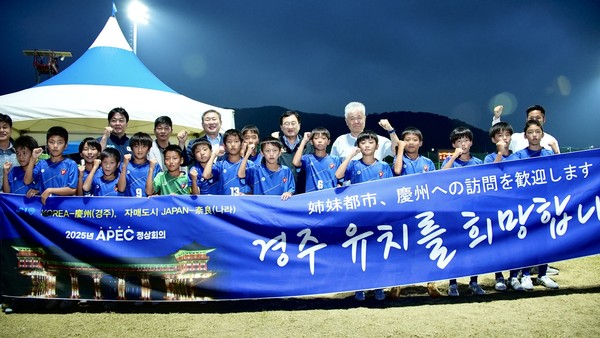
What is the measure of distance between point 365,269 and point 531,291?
1.91 m

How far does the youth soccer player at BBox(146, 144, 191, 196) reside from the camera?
3.92 m

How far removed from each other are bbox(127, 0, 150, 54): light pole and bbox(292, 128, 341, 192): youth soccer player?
382 inches

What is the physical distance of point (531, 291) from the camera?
154 inches

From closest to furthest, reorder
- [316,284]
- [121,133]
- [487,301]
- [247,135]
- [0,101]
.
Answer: [316,284] < [487,301] < [247,135] < [121,133] < [0,101]

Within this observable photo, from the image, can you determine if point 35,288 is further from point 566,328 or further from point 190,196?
point 566,328

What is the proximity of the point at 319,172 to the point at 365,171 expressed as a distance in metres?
0.50

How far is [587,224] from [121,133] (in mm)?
5269

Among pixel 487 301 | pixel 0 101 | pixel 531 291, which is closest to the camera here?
pixel 487 301

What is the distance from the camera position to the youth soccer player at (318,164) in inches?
160

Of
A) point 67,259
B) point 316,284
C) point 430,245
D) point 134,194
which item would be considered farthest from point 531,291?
point 67,259

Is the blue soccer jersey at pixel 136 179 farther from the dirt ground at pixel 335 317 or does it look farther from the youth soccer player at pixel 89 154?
the dirt ground at pixel 335 317

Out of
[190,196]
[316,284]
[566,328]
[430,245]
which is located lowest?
[566,328]

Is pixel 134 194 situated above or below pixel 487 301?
above

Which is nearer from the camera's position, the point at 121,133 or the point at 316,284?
the point at 316,284
